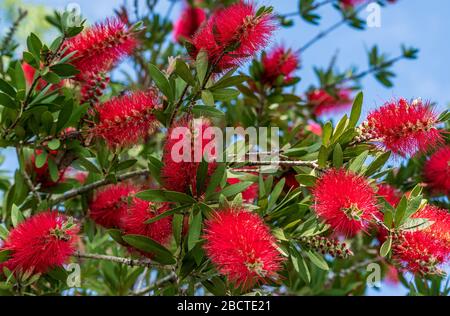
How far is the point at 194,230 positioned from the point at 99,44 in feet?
2.33

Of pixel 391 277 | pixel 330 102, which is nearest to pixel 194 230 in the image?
pixel 391 277

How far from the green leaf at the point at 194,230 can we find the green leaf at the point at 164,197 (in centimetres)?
5

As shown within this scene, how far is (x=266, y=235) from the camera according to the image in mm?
1683

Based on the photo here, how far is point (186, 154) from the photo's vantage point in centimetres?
182

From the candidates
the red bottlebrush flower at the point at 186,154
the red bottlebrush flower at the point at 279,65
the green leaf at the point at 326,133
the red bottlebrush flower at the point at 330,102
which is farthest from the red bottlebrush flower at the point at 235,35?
the red bottlebrush flower at the point at 330,102

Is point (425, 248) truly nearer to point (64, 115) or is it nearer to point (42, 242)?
point (42, 242)

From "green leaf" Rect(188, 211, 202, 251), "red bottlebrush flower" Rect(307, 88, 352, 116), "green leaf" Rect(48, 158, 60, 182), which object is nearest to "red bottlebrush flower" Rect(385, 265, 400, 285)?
"red bottlebrush flower" Rect(307, 88, 352, 116)

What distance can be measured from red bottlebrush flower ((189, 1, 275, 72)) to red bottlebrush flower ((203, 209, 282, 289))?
1.62 ft

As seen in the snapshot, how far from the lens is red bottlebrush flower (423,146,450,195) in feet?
7.73

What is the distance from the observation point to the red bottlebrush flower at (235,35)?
1.81 metres

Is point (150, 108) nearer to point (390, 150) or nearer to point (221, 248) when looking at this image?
point (221, 248)

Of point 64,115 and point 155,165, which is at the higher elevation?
point 64,115

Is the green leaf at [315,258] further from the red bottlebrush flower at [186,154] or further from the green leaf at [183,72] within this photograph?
the green leaf at [183,72]

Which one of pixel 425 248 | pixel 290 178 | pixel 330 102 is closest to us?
pixel 425 248
